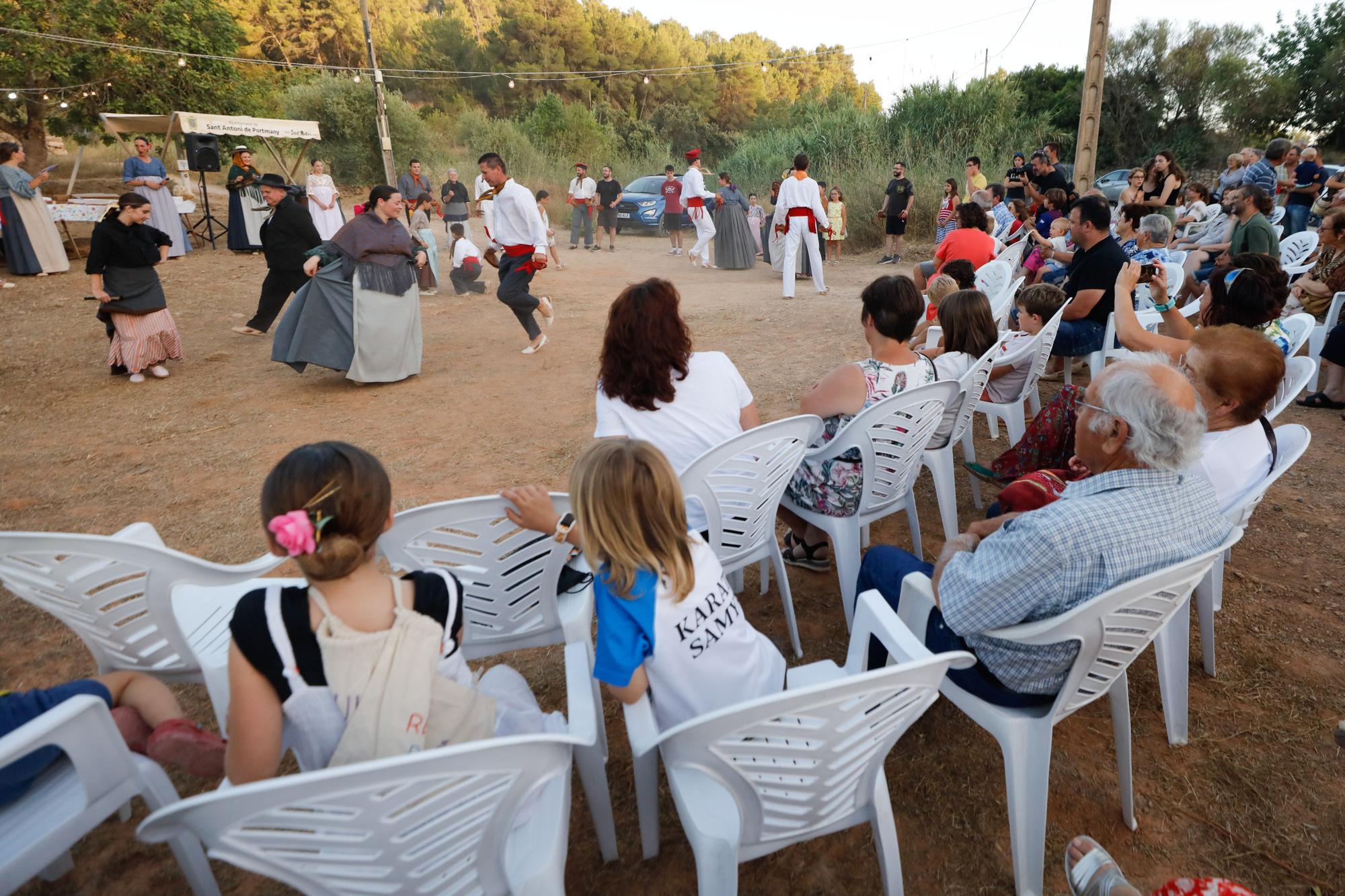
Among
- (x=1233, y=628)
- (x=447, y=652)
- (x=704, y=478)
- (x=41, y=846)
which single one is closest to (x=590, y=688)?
(x=447, y=652)

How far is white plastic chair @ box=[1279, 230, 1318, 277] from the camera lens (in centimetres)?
637

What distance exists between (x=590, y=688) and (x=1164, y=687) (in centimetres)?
171

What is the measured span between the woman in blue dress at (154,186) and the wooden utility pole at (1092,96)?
1358cm

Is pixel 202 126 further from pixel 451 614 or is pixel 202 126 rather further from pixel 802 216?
pixel 451 614

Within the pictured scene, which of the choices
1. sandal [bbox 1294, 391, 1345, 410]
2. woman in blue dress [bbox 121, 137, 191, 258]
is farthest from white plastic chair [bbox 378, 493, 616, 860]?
woman in blue dress [bbox 121, 137, 191, 258]

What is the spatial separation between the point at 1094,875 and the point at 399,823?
4.54ft

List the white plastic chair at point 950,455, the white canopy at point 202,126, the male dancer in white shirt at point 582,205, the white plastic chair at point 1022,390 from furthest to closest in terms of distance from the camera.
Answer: the male dancer in white shirt at point 582,205
the white canopy at point 202,126
the white plastic chair at point 1022,390
the white plastic chair at point 950,455

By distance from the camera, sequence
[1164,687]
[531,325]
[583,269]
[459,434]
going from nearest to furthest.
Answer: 1. [1164,687]
2. [459,434]
3. [531,325]
4. [583,269]

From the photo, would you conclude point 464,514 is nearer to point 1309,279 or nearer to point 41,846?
point 41,846

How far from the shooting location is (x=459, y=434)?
5070mm

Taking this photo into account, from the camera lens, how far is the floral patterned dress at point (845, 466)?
2.67m

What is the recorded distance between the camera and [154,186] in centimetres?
1144

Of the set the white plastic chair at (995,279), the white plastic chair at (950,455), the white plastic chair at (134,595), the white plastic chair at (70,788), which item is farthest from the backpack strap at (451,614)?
the white plastic chair at (995,279)

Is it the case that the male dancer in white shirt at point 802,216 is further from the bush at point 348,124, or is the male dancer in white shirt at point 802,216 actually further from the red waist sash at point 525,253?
the bush at point 348,124
